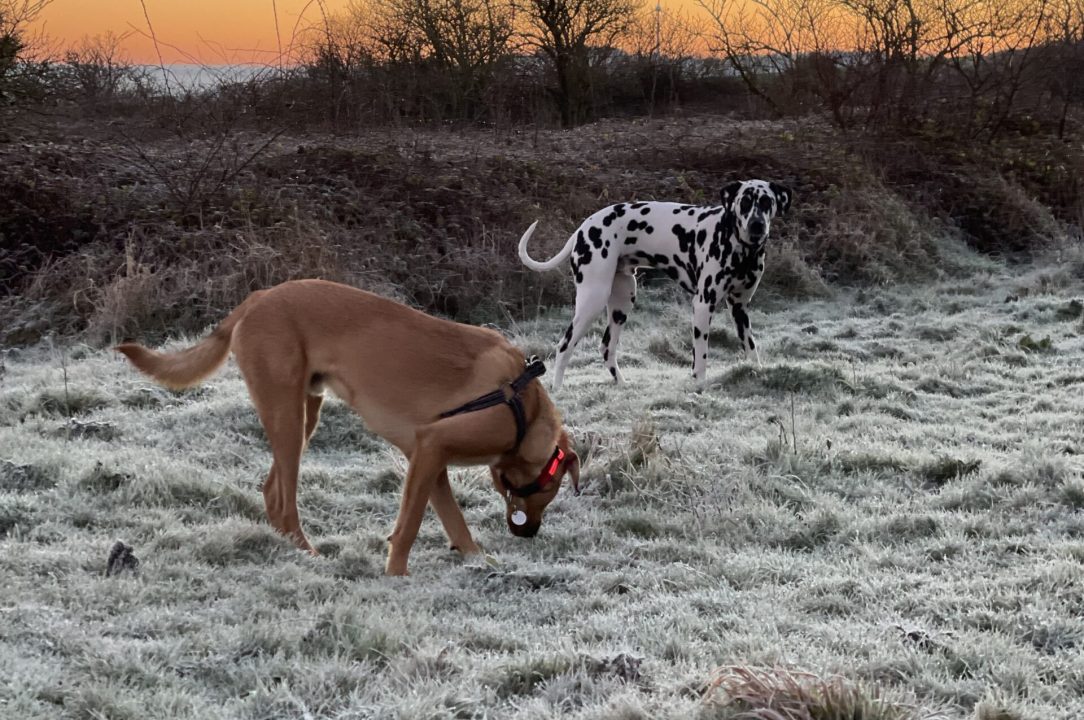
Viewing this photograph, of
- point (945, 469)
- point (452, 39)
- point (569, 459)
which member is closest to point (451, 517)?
point (569, 459)

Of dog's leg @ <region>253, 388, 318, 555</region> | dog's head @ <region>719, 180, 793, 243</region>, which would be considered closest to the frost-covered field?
dog's leg @ <region>253, 388, 318, 555</region>

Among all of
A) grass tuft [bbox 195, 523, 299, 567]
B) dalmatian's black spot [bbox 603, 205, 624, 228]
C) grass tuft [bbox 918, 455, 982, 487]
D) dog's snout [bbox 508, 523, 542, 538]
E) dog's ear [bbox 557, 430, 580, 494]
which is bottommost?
grass tuft [bbox 918, 455, 982, 487]

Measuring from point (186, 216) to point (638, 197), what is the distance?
19.8ft

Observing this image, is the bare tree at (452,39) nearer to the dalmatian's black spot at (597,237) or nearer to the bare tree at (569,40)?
the bare tree at (569,40)

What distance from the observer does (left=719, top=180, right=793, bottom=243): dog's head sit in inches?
322

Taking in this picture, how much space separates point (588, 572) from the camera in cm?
436

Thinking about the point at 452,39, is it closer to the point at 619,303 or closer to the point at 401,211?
the point at 401,211

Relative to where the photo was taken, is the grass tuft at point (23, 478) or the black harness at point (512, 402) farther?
the grass tuft at point (23, 478)

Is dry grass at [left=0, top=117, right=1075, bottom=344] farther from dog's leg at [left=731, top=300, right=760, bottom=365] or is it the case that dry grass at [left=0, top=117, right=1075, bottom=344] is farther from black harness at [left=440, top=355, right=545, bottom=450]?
black harness at [left=440, top=355, right=545, bottom=450]

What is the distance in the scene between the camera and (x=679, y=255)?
8.80 metres

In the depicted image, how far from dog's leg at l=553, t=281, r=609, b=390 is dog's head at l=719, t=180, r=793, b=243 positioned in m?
1.24

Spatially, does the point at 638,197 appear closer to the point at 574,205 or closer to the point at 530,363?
the point at 574,205

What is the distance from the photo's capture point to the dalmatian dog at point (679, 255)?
8.46 meters

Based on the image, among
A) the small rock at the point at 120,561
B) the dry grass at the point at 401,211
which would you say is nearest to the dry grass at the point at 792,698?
the small rock at the point at 120,561
